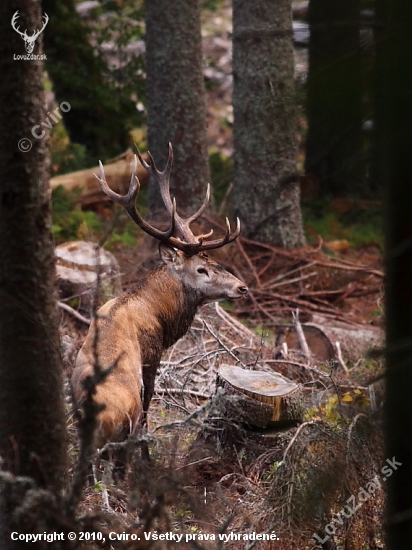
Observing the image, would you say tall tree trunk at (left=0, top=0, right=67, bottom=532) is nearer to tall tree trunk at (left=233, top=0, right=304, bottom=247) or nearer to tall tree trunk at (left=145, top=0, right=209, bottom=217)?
tall tree trunk at (left=233, top=0, right=304, bottom=247)

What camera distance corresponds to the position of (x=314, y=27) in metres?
2.76

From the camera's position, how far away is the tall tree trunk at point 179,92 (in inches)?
463

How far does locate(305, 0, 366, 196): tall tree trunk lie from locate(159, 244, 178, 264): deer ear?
394 cm

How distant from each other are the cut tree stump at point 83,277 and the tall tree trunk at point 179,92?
234 cm

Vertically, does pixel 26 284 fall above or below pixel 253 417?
above

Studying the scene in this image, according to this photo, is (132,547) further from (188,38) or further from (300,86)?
(188,38)

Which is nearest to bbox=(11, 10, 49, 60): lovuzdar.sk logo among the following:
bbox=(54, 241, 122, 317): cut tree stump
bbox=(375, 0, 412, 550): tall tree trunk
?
bbox=(375, 0, 412, 550): tall tree trunk

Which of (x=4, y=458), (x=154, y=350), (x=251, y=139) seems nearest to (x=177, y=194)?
(x=251, y=139)

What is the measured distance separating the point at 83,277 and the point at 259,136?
11.9 feet

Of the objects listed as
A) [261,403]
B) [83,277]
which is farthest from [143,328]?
[83,277]

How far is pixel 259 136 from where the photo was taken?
37.9 feet

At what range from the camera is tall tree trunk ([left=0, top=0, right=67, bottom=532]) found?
3369 millimetres

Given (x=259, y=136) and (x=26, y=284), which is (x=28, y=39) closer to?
(x=26, y=284)

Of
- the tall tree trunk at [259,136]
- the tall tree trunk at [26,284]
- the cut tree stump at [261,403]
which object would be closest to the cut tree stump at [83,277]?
the tall tree trunk at [259,136]
